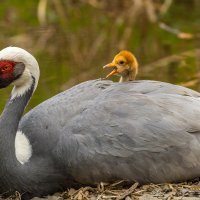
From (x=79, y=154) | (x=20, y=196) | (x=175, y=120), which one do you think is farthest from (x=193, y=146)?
(x=20, y=196)

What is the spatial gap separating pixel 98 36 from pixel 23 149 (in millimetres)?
6093

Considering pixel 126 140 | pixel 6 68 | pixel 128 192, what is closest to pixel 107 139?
pixel 126 140

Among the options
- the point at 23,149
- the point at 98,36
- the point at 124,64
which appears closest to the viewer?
the point at 23,149

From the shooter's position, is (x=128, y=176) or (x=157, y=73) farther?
(x=157, y=73)

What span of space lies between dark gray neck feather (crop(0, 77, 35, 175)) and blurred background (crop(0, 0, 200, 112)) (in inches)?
85.7

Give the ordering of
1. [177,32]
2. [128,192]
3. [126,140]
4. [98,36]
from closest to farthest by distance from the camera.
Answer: [128,192] → [126,140] → [177,32] → [98,36]

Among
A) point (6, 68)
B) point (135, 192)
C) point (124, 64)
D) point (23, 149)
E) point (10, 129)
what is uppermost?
point (6, 68)

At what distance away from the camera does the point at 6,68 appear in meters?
6.78

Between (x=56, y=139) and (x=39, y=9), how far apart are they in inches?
311

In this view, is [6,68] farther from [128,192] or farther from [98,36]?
[98,36]

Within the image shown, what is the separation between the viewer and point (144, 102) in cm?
657

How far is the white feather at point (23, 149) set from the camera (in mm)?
6700

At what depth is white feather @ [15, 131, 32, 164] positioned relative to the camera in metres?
6.70

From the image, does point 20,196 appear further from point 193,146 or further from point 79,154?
point 193,146
